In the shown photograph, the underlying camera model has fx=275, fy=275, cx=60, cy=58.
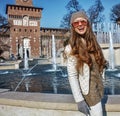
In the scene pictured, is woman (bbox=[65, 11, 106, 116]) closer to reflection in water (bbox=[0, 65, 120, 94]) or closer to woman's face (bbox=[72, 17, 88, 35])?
woman's face (bbox=[72, 17, 88, 35])

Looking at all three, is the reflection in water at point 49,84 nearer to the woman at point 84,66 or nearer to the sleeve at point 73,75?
the woman at point 84,66

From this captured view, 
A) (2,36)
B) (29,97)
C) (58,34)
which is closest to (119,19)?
(58,34)

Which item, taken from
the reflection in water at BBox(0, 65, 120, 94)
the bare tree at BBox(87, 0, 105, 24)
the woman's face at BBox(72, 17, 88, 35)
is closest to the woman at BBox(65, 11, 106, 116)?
the woman's face at BBox(72, 17, 88, 35)

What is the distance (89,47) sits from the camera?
2459 millimetres

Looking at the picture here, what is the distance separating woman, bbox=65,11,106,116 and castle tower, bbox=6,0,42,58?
53.5 meters

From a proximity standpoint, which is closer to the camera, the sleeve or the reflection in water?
the sleeve

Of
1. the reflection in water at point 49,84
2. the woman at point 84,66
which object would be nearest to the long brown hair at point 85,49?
the woman at point 84,66

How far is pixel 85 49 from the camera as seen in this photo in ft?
8.03

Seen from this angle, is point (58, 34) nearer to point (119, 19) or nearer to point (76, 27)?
point (119, 19)

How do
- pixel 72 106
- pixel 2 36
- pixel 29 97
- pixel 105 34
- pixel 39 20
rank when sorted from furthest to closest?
1. pixel 39 20
2. pixel 2 36
3. pixel 105 34
4. pixel 29 97
5. pixel 72 106

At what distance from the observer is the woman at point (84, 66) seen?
239 centimetres

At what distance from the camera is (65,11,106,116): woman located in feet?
7.83

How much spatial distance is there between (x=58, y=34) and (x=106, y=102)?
199ft

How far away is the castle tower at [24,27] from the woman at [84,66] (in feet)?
175
